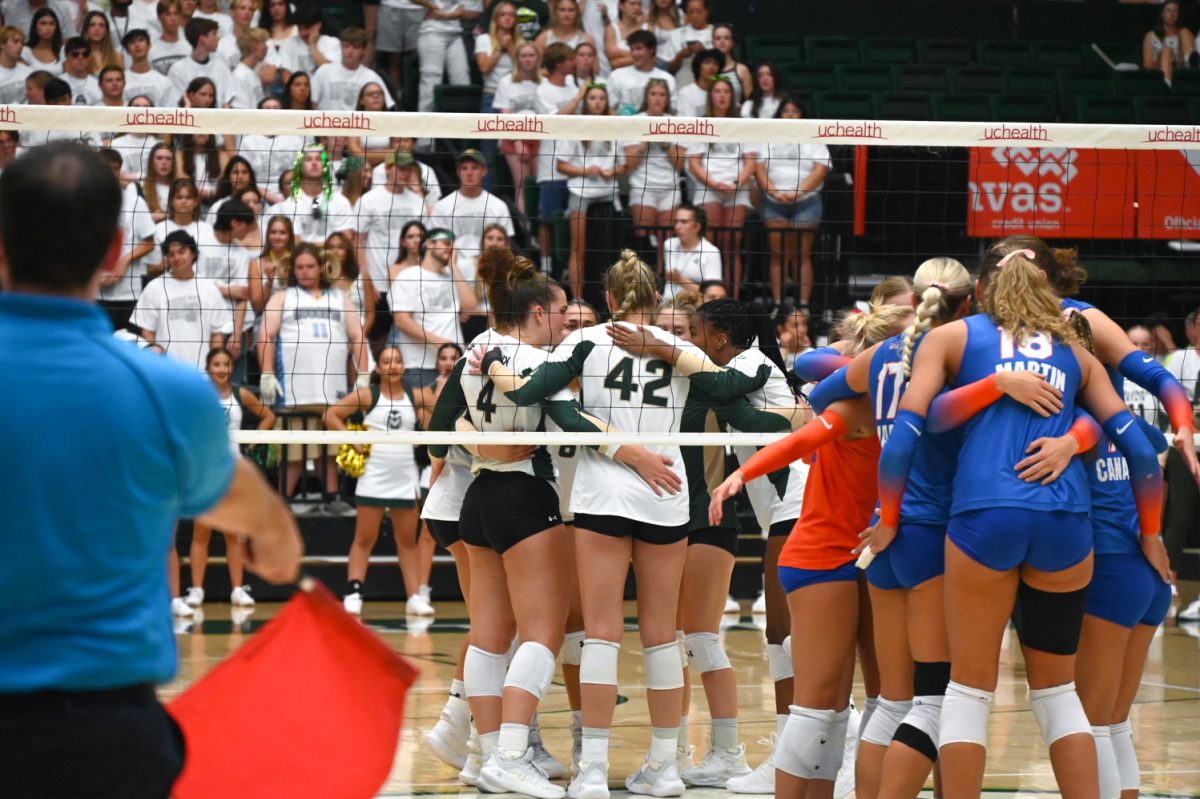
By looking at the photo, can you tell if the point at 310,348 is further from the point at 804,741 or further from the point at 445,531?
the point at 804,741

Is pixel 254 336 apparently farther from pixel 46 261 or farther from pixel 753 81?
pixel 46 261

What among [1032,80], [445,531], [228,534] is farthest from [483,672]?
[1032,80]

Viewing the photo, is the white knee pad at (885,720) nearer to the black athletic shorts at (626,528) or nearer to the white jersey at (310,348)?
the black athletic shorts at (626,528)

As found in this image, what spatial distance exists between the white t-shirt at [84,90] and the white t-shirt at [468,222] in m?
3.10

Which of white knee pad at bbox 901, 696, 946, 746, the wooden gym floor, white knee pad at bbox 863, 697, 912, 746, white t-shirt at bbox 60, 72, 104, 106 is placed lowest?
the wooden gym floor

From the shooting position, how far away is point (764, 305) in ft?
37.9

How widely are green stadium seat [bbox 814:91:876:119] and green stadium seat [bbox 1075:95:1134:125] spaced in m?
2.19

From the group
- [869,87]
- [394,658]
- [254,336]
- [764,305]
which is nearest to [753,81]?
[869,87]

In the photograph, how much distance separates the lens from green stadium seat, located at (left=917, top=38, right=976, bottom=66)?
1595 centimetres

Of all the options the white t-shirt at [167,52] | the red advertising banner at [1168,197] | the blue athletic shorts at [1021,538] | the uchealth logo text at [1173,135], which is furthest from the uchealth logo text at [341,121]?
the white t-shirt at [167,52]

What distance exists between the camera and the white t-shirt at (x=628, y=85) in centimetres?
1326

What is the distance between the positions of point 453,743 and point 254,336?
236 inches

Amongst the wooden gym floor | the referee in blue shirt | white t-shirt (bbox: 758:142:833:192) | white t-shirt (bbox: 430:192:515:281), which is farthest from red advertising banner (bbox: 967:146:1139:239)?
the referee in blue shirt

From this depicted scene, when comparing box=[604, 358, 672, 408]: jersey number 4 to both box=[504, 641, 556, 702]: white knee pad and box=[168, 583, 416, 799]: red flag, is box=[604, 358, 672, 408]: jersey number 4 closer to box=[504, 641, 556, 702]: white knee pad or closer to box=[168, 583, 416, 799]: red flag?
box=[504, 641, 556, 702]: white knee pad
